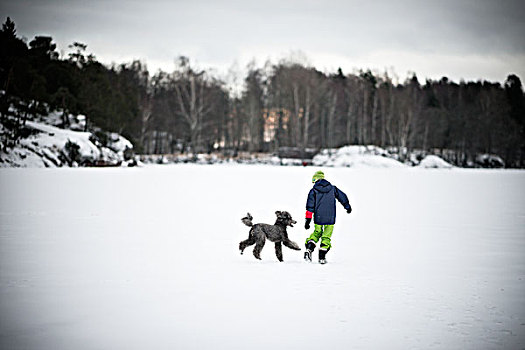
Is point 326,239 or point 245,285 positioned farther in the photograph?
point 326,239

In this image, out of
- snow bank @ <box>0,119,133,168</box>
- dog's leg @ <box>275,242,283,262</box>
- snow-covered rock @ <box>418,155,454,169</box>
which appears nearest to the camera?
dog's leg @ <box>275,242,283,262</box>

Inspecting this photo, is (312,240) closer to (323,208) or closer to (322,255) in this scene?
(322,255)

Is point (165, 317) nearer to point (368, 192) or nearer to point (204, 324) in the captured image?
point (204, 324)

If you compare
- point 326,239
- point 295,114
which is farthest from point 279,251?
point 295,114

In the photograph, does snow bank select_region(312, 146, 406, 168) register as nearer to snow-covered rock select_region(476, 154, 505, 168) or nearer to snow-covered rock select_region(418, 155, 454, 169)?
snow-covered rock select_region(418, 155, 454, 169)

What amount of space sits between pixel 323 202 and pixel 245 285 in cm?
207

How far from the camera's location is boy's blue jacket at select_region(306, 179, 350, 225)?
770 cm

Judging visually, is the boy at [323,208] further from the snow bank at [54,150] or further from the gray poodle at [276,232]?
the snow bank at [54,150]

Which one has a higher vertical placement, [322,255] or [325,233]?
[325,233]

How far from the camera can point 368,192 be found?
2359 centimetres

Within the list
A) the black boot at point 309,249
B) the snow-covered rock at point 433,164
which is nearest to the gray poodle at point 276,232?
the black boot at point 309,249

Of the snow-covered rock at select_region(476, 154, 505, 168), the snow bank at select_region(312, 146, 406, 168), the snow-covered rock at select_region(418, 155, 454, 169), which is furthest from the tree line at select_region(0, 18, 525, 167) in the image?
the snow-covered rock at select_region(418, 155, 454, 169)

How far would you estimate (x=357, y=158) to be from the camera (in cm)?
5900

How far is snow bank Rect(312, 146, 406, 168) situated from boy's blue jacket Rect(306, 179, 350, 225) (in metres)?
50.5
